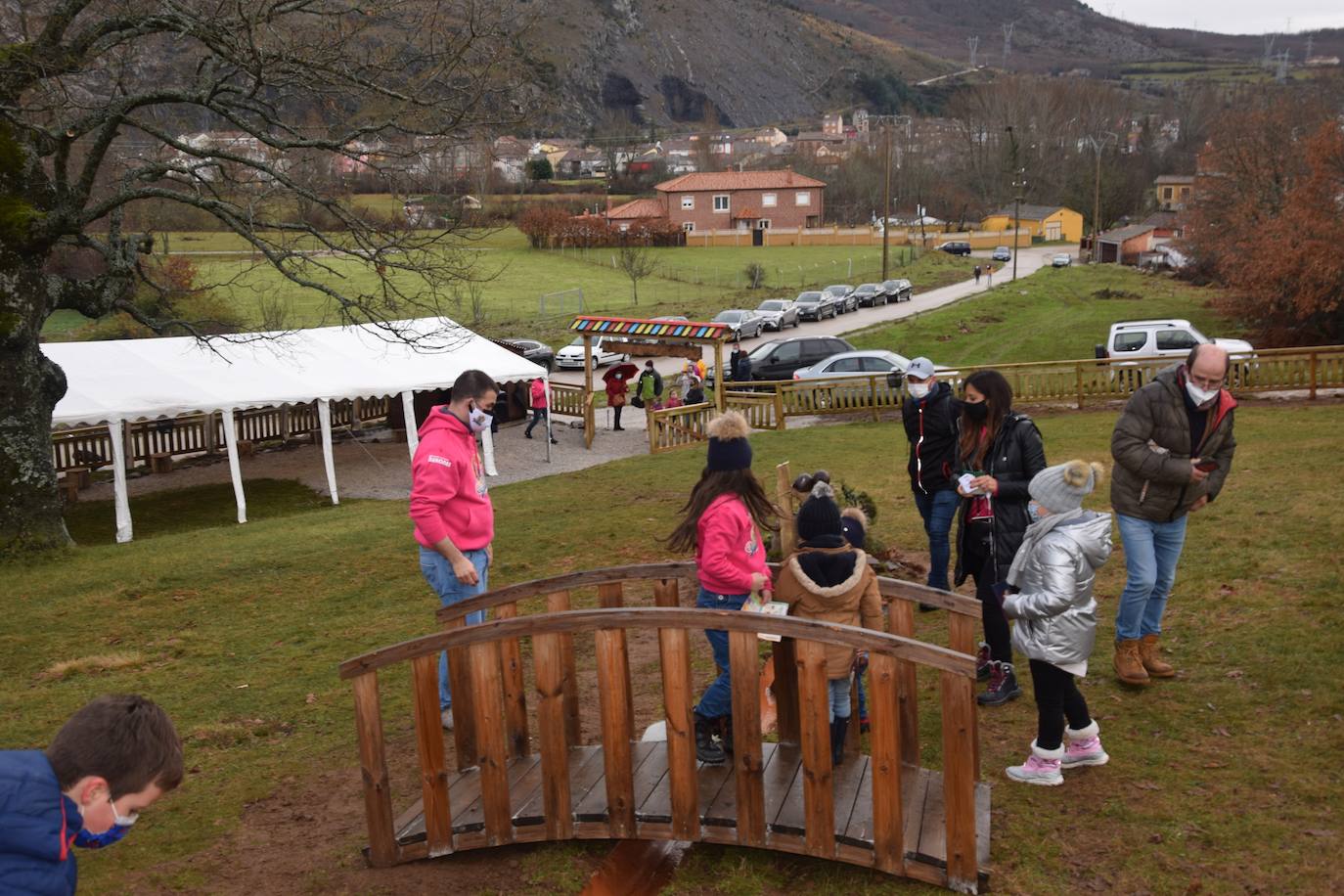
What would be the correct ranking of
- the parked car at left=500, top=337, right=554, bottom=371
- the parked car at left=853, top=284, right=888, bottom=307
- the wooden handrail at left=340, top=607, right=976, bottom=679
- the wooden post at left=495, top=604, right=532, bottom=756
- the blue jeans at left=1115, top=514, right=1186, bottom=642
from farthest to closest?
the parked car at left=853, top=284, right=888, bottom=307
the parked car at left=500, top=337, right=554, bottom=371
the blue jeans at left=1115, top=514, right=1186, bottom=642
the wooden post at left=495, top=604, right=532, bottom=756
the wooden handrail at left=340, top=607, right=976, bottom=679

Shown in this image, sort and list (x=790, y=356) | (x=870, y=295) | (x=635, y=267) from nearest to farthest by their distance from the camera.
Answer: (x=790, y=356) < (x=870, y=295) < (x=635, y=267)

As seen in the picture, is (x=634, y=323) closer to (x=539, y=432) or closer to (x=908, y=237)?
(x=539, y=432)

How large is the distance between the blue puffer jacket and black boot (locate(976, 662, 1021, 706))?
5.21 metres

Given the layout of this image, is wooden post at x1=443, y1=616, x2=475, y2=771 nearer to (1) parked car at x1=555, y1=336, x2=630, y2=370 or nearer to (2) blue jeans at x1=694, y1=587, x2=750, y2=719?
(2) blue jeans at x1=694, y1=587, x2=750, y2=719

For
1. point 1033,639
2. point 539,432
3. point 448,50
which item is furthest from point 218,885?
point 539,432

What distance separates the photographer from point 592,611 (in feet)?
17.0

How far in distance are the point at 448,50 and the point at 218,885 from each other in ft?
36.3

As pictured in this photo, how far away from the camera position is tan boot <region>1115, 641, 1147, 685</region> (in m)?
6.93

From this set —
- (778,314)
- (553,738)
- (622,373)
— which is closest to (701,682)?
(553,738)

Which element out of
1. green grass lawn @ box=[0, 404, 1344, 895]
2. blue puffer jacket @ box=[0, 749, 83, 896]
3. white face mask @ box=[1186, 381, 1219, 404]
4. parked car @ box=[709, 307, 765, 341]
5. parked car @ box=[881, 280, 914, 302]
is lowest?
green grass lawn @ box=[0, 404, 1344, 895]

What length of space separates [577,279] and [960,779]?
67218 millimetres

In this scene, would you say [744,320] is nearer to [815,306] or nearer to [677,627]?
[815,306]

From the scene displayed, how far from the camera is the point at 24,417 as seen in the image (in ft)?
44.8

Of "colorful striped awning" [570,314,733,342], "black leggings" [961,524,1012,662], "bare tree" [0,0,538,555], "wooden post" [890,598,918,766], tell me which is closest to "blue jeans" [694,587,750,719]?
"wooden post" [890,598,918,766]
